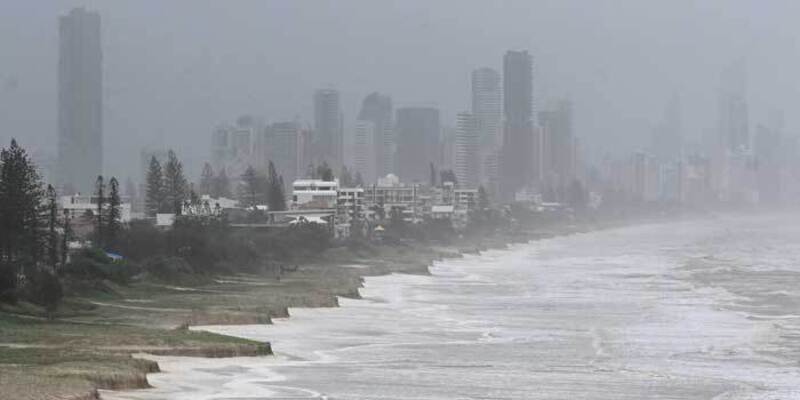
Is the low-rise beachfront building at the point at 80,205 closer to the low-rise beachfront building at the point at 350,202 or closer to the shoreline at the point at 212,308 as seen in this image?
the shoreline at the point at 212,308

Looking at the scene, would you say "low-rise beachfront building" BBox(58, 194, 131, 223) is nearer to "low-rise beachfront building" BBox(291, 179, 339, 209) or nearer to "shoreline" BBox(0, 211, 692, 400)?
"shoreline" BBox(0, 211, 692, 400)

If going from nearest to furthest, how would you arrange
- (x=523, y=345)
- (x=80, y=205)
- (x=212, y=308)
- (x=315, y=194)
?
1. (x=523, y=345)
2. (x=212, y=308)
3. (x=80, y=205)
4. (x=315, y=194)

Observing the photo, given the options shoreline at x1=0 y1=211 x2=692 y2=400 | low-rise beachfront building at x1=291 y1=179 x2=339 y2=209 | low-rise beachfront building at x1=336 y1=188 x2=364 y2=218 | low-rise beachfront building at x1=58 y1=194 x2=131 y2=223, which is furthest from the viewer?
low-rise beachfront building at x1=336 y1=188 x2=364 y2=218

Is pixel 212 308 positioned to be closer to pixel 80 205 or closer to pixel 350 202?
pixel 80 205

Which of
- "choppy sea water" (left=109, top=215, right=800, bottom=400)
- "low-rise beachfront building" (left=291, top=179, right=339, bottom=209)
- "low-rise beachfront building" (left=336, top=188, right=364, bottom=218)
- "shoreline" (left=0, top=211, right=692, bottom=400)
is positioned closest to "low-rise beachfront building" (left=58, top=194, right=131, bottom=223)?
"shoreline" (left=0, top=211, right=692, bottom=400)

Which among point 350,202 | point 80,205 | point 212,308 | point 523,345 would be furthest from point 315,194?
point 523,345

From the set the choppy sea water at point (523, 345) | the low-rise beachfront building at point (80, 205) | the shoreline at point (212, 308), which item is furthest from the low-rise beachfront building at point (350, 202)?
the choppy sea water at point (523, 345)

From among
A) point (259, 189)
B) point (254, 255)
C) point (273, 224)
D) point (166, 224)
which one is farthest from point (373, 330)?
point (259, 189)

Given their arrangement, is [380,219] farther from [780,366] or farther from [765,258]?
[780,366]
